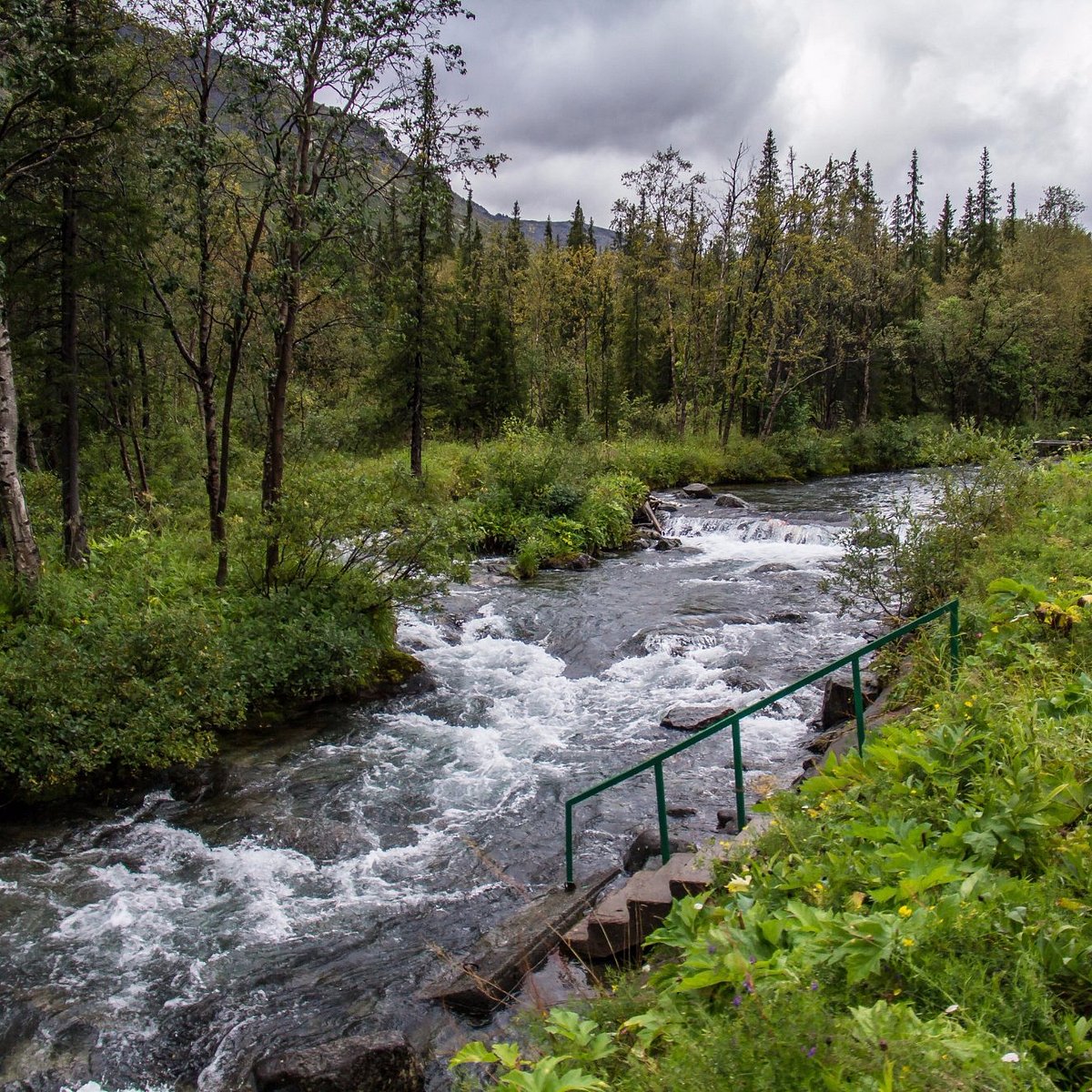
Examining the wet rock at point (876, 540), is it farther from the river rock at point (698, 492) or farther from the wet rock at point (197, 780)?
the river rock at point (698, 492)

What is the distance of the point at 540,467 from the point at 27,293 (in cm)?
1300

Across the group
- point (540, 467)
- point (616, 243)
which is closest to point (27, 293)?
point (540, 467)

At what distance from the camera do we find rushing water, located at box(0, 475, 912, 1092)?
5.26m

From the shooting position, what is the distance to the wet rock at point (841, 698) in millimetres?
8891

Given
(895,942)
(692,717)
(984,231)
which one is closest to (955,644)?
(895,942)

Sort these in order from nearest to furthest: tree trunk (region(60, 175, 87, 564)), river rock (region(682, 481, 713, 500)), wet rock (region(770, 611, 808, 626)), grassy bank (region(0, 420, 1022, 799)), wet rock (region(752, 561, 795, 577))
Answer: grassy bank (region(0, 420, 1022, 799)), tree trunk (region(60, 175, 87, 564)), wet rock (region(770, 611, 808, 626)), wet rock (region(752, 561, 795, 577)), river rock (region(682, 481, 713, 500))

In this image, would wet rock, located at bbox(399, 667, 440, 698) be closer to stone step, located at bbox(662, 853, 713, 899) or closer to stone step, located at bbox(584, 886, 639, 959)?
stone step, located at bbox(584, 886, 639, 959)

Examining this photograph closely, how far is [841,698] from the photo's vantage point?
9.07m

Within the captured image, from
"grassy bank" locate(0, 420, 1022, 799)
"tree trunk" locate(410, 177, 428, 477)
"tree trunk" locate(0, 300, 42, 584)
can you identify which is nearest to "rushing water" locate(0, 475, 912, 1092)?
"grassy bank" locate(0, 420, 1022, 799)

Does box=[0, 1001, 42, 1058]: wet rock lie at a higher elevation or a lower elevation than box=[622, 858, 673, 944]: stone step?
lower

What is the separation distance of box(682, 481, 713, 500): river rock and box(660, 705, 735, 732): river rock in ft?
61.3

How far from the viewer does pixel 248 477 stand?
24.9 meters

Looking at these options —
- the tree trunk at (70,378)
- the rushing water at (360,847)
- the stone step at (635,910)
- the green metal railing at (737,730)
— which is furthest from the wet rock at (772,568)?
the tree trunk at (70,378)

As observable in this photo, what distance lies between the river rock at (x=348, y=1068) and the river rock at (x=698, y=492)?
81.9ft
